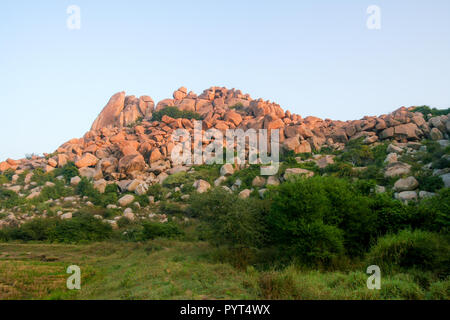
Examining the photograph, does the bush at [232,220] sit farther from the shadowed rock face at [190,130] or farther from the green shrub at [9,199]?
the green shrub at [9,199]

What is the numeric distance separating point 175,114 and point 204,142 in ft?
32.8

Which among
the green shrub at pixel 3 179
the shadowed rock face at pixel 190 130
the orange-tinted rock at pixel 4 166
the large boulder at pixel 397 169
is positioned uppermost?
the shadowed rock face at pixel 190 130

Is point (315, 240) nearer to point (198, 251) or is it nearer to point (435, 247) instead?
point (435, 247)

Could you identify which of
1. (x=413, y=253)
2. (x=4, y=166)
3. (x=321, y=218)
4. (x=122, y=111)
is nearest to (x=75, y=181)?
(x=4, y=166)

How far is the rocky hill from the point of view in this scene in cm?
2698

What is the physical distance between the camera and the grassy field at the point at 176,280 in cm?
812

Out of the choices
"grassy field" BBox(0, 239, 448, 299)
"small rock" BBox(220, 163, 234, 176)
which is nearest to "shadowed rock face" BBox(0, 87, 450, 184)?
"small rock" BBox(220, 163, 234, 176)

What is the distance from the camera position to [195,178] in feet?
93.2

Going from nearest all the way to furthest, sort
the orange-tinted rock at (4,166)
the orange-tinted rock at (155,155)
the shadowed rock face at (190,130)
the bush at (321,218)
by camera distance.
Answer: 1. the bush at (321,218)
2. the shadowed rock face at (190,130)
3. the orange-tinted rock at (155,155)
4. the orange-tinted rock at (4,166)

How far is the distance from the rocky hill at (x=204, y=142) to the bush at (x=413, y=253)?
23.6ft

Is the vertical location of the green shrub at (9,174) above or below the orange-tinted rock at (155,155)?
below

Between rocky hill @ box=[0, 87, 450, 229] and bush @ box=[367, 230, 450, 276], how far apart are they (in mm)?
7185

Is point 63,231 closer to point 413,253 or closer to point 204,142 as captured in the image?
point 204,142

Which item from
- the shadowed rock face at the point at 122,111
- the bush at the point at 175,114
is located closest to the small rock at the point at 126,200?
the bush at the point at 175,114
